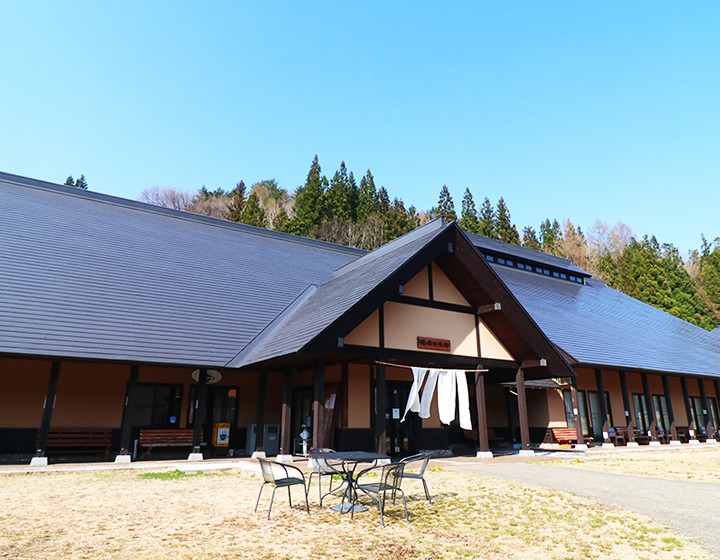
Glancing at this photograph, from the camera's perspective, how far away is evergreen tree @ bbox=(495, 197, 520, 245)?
2096 inches

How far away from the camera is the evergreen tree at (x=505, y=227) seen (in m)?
53.2

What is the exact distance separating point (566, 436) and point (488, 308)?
7714 mm

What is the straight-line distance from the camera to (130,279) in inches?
601

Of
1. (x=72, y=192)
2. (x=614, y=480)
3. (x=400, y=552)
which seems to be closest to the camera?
(x=400, y=552)

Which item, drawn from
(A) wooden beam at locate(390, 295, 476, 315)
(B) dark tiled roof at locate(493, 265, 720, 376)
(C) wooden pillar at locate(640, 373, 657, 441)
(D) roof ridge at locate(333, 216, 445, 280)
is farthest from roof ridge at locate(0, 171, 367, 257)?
(C) wooden pillar at locate(640, 373, 657, 441)

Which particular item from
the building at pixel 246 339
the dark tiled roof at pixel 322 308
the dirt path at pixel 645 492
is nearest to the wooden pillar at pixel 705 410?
the building at pixel 246 339

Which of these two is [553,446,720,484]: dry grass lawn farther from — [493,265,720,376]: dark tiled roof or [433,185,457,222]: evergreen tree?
[433,185,457,222]: evergreen tree

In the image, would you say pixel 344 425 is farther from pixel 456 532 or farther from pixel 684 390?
pixel 684 390

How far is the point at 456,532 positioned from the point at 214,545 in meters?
2.72

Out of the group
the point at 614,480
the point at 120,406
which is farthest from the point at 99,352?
the point at 614,480

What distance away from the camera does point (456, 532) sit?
5.64 metres

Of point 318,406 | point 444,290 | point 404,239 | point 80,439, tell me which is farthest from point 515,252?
point 80,439

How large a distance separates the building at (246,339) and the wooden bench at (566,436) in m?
0.41

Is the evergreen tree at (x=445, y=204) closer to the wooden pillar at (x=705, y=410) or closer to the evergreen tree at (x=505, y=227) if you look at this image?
the evergreen tree at (x=505, y=227)
